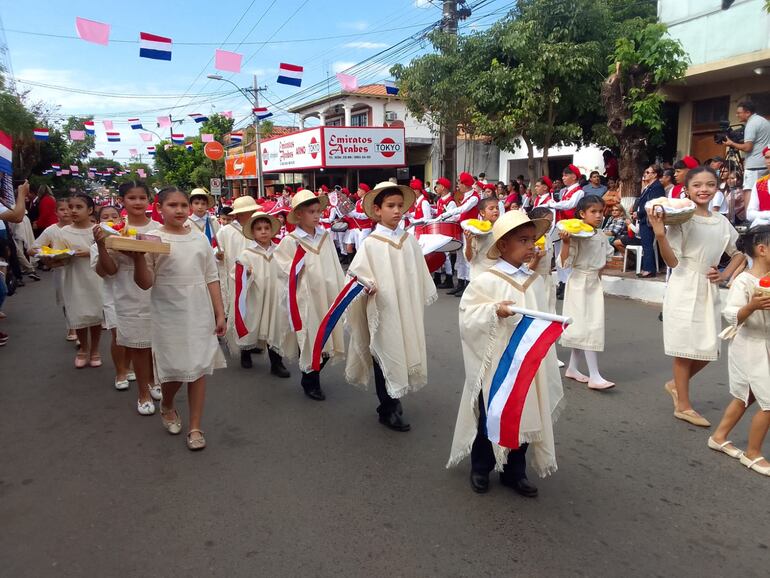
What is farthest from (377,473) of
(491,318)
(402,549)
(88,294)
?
(88,294)

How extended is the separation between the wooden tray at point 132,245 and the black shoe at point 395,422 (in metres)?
1.97

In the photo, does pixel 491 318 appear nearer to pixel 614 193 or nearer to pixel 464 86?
pixel 614 193

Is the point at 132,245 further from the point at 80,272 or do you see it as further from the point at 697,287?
the point at 697,287

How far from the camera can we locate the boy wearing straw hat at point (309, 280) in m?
4.88

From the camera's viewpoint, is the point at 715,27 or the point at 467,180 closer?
the point at 467,180

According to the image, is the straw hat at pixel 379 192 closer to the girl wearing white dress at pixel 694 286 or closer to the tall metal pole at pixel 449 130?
the girl wearing white dress at pixel 694 286

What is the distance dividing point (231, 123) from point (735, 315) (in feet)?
174

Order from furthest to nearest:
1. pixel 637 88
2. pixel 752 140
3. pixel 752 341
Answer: pixel 637 88 → pixel 752 140 → pixel 752 341

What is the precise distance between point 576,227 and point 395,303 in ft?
6.34

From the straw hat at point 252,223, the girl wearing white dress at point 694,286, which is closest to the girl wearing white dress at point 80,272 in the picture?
the straw hat at point 252,223

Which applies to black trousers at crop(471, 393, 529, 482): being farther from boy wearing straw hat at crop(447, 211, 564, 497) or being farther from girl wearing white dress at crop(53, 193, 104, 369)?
girl wearing white dress at crop(53, 193, 104, 369)

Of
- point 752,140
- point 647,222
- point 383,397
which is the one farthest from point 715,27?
point 383,397

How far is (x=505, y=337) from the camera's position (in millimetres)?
3062

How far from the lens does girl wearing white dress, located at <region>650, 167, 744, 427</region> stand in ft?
13.8
